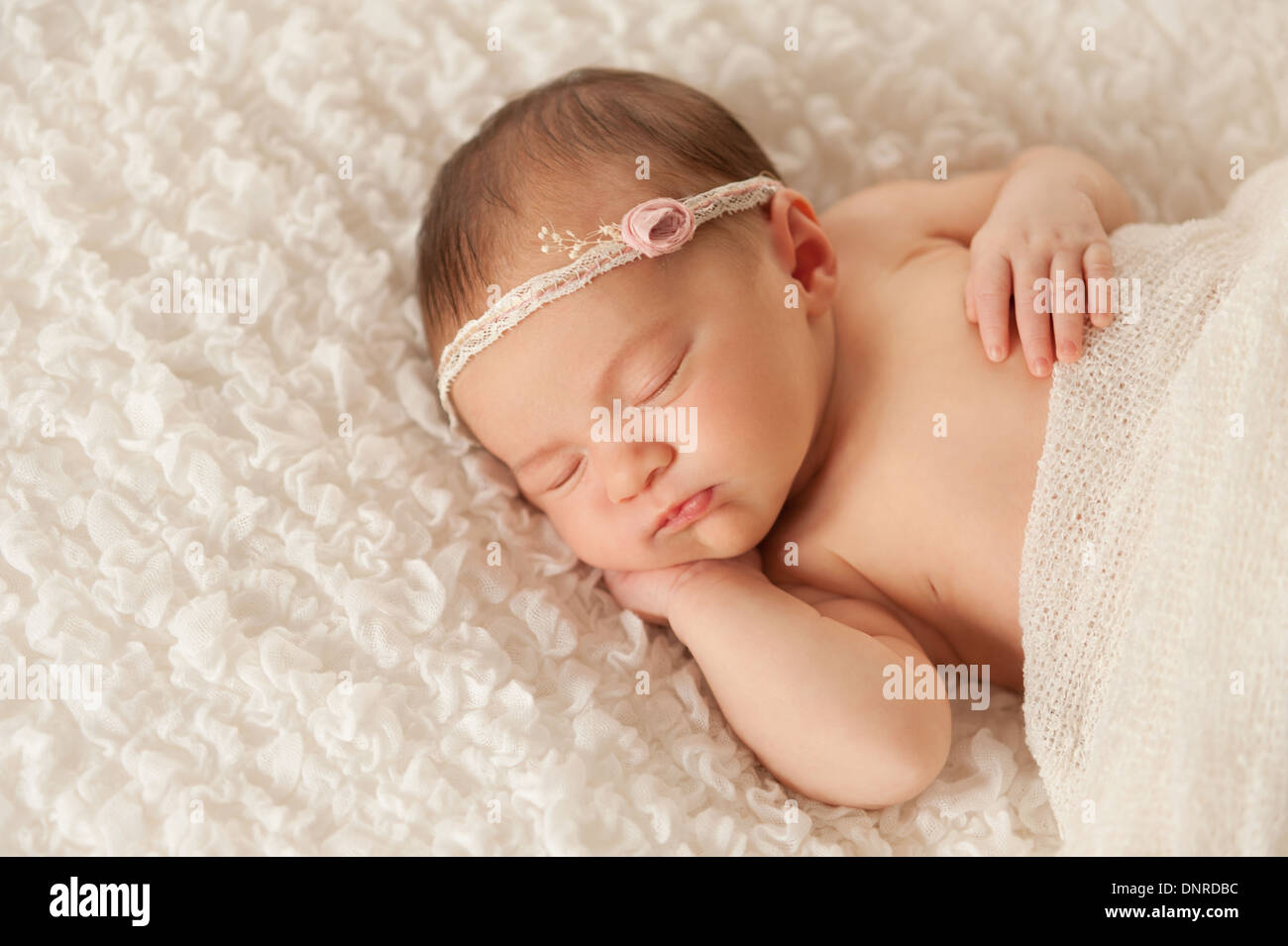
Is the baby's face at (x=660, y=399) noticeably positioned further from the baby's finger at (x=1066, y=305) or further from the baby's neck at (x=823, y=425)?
the baby's finger at (x=1066, y=305)

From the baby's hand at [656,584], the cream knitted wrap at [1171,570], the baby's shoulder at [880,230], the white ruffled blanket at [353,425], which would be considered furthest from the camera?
the baby's shoulder at [880,230]

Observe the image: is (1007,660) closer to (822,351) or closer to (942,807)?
(942,807)

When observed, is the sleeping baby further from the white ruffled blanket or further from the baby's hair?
the white ruffled blanket

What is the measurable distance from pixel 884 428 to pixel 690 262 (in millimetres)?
380

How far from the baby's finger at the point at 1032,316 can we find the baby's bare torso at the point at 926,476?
0.04 metres

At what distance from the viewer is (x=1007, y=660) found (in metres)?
1.71

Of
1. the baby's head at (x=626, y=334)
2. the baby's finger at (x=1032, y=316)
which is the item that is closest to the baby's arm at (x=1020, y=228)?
the baby's finger at (x=1032, y=316)

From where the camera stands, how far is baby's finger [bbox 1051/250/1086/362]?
5.21ft

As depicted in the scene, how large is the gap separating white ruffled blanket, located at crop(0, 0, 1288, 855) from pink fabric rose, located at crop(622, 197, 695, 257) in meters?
0.46

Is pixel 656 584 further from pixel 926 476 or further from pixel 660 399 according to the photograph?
pixel 926 476

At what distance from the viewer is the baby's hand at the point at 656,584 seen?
5.58ft

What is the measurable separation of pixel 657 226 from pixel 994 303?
0.50 metres

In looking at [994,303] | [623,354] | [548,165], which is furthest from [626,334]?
[994,303]

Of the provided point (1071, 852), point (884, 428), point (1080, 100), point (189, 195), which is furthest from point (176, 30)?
point (1071, 852)
